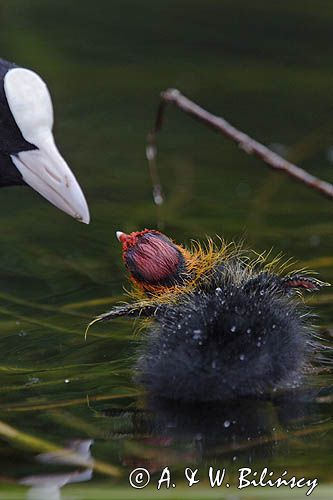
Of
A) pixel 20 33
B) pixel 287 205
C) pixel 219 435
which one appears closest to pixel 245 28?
pixel 20 33

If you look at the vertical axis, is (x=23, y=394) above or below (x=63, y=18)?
below

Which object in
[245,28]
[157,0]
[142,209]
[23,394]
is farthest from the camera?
[157,0]

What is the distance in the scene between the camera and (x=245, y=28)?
7.59m

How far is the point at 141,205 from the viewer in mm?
5066

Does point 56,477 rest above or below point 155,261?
below

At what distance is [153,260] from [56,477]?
31.0 inches

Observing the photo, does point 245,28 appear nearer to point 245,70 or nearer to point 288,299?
point 245,70

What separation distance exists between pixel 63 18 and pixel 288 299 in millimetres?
4608

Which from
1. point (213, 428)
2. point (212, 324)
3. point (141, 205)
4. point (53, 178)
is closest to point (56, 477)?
point (213, 428)

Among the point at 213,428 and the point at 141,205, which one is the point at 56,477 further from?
the point at 141,205

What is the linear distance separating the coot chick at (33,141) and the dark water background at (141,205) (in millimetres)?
377

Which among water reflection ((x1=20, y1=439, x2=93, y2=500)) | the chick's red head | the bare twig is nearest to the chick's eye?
the chick's red head

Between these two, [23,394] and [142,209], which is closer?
[23,394]

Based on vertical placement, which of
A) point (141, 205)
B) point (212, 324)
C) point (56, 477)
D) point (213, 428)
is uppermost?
point (141, 205)
